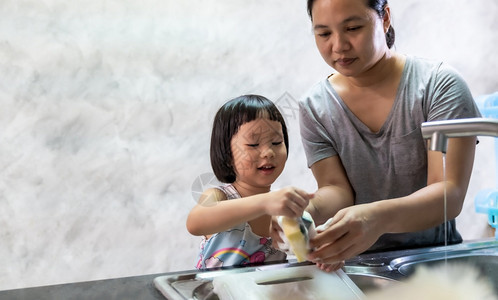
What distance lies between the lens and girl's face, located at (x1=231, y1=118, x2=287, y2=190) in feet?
4.75

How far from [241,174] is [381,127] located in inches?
15.2

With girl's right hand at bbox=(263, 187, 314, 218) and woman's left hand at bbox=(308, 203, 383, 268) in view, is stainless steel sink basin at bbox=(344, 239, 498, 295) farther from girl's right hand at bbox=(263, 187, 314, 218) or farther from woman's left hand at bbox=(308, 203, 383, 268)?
girl's right hand at bbox=(263, 187, 314, 218)

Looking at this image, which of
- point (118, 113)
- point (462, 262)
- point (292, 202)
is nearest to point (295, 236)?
point (292, 202)

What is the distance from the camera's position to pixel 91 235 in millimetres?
2510

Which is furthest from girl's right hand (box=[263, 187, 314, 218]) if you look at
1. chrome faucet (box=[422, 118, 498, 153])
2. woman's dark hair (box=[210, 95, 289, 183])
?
woman's dark hair (box=[210, 95, 289, 183])

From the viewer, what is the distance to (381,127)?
5.03 ft

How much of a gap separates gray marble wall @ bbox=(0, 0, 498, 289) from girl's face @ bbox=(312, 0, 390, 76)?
3.00 ft

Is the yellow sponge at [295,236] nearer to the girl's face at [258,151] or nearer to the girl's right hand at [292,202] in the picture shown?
the girl's right hand at [292,202]

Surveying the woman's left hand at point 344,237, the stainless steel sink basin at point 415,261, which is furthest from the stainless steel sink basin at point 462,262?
the woman's left hand at point 344,237

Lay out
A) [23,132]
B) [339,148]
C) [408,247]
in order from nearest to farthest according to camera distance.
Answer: [408,247], [339,148], [23,132]

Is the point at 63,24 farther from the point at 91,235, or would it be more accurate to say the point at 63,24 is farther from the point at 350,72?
the point at 350,72

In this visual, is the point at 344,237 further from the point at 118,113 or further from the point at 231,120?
the point at 118,113

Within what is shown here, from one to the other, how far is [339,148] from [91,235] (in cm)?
135

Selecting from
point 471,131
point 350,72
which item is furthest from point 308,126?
point 471,131
